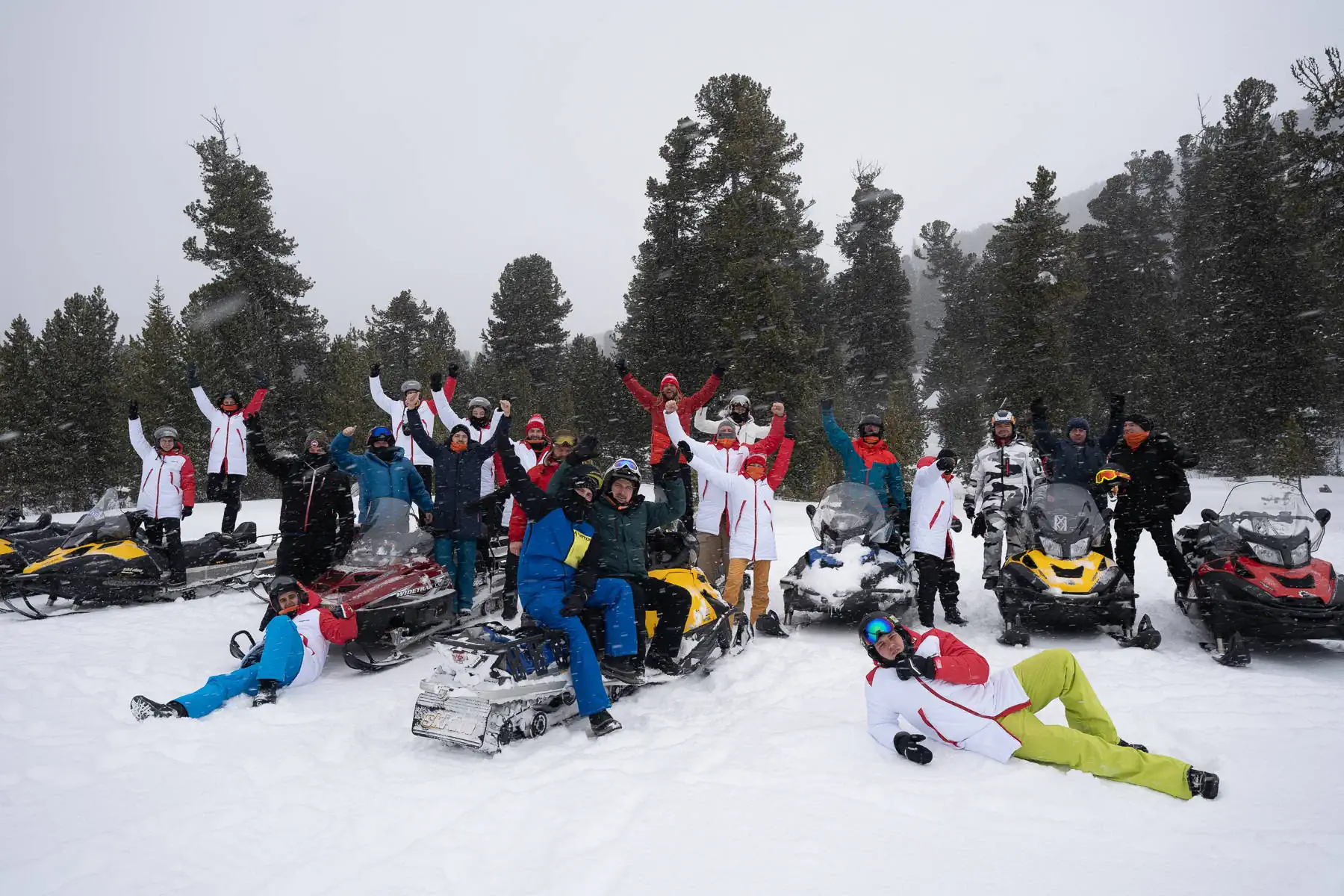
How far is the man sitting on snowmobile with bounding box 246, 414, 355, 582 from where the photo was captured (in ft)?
22.7

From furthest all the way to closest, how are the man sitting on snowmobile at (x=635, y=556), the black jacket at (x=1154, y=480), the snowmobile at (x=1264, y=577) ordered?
the black jacket at (x=1154, y=480) → the snowmobile at (x=1264, y=577) → the man sitting on snowmobile at (x=635, y=556)

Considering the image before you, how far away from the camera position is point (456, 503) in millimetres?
7535

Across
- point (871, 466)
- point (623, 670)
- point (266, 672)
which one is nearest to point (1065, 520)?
point (871, 466)

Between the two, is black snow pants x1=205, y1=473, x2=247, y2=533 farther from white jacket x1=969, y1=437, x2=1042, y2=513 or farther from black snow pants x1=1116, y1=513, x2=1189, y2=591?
black snow pants x1=1116, y1=513, x2=1189, y2=591

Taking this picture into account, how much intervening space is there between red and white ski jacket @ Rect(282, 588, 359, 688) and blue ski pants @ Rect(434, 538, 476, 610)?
156 centimetres

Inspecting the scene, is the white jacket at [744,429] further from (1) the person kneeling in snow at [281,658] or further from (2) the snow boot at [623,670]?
(1) the person kneeling in snow at [281,658]

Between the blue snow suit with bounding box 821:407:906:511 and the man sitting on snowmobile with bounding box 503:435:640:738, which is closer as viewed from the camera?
the man sitting on snowmobile with bounding box 503:435:640:738

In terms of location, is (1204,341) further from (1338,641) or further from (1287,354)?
(1338,641)

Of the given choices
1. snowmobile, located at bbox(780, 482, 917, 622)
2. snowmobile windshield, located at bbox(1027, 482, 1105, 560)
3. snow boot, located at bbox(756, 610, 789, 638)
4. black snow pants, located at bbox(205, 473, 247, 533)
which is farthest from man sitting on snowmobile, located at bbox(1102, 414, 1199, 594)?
black snow pants, located at bbox(205, 473, 247, 533)

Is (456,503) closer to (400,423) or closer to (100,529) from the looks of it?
(400,423)

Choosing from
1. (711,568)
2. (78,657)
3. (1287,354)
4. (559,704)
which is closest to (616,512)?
(559,704)

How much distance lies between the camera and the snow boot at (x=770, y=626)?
Result: 6.99 metres

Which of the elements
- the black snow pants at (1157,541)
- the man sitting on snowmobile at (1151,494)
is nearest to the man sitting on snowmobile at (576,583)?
the man sitting on snowmobile at (1151,494)

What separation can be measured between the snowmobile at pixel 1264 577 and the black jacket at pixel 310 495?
7801mm
